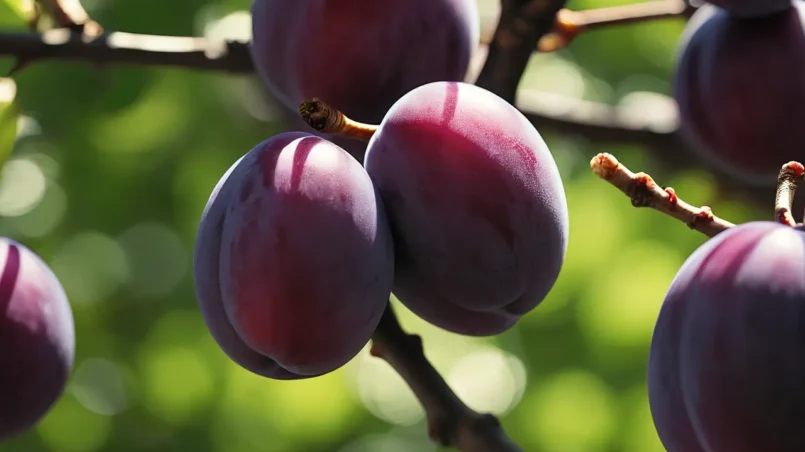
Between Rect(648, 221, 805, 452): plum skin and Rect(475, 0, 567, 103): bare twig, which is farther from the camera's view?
Rect(475, 0, 567, 103): bare twig

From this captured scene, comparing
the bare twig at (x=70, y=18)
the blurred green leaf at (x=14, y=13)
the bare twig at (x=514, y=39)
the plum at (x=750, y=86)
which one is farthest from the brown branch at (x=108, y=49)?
the plum at (x=750, y=86)

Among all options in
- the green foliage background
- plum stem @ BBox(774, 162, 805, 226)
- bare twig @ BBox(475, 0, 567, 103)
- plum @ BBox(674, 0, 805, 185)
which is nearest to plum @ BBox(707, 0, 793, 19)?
plum @ BBox(674, 0, 805, 185)

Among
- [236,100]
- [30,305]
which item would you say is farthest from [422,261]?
[236,100]

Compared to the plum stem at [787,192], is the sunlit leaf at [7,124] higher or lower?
lower

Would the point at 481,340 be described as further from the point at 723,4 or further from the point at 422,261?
the point at 422,261

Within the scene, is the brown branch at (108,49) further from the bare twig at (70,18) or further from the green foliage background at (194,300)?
the green foliage background at (194,300)

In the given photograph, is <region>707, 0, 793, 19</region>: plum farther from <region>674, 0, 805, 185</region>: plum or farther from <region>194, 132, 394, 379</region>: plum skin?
<region>194, 132, 394, 379</region>: plum skin

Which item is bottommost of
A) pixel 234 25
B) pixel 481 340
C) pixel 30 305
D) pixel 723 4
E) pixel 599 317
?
pixel 481 340
